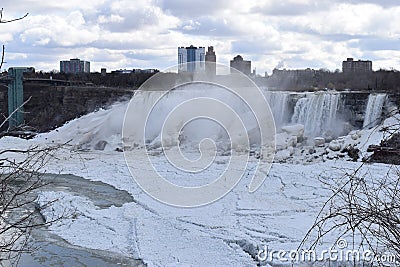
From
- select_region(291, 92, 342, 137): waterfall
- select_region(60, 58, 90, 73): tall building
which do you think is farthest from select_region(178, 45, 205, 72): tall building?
select_region(60, 58, 90, 73): tall building

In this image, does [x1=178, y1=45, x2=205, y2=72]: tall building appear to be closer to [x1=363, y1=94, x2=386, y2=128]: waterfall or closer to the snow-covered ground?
[x1=363, y1=94, x2=386, y2=128]: waterfall

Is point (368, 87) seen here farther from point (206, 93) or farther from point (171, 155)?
point (171, 155)

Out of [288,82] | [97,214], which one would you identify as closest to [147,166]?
[97,214]

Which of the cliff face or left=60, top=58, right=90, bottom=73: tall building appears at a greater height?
left=60, top=58, right=90, bottom=73: tall building

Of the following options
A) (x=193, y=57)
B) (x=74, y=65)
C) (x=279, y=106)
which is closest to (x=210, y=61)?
(x=193, y=57)

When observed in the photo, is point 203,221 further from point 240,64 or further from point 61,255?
point 240,64

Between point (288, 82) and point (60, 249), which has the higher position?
point (288, 82)

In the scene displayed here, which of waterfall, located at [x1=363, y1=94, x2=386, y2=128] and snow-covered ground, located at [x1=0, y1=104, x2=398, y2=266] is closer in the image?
snow-covered ground, located at [x1=0, y1=104, x2=398, y2=266]
